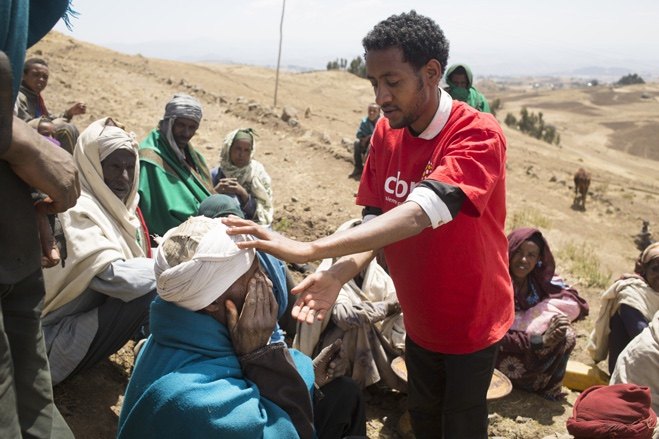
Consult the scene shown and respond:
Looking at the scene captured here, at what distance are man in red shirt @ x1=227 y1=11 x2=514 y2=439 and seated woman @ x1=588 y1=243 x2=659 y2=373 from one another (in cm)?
203

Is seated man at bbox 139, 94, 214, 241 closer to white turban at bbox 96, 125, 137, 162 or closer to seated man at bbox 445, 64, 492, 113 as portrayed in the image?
white turban at bbox 96, 125, 137, 162

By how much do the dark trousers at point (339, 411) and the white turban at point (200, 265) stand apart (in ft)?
2.37

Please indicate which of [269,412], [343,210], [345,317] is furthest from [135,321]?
[343,210]

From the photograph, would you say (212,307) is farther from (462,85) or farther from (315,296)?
(462,85)

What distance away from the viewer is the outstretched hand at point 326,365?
2.58m

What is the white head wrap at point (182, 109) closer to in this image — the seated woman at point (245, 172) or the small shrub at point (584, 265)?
the seated woman at point (245, 172)

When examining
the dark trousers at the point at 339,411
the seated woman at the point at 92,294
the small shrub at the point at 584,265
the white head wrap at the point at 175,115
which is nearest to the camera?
the dark trousers at the point at 339,411

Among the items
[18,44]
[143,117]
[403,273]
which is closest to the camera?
[18,44]

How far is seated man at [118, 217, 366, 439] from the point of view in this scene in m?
1.85

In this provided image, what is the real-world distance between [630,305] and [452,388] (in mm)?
2195

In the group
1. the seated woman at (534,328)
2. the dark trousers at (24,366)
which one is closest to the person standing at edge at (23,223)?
the dark trousers at (24,366)

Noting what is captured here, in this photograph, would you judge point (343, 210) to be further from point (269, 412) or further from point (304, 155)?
point (269, 412)

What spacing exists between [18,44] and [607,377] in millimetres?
4222

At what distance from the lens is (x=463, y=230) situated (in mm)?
2334
